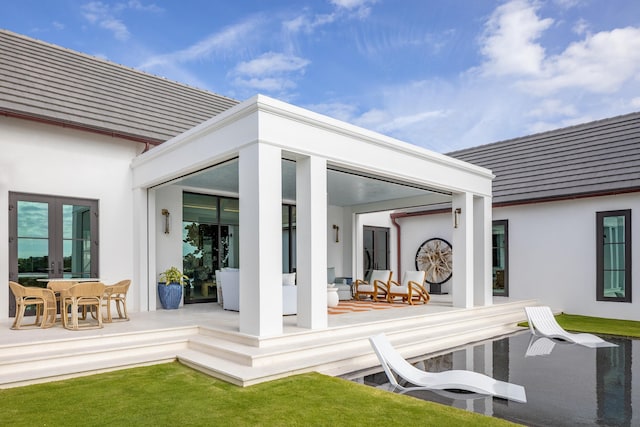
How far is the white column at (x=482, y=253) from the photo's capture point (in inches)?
416

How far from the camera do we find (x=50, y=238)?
858 centimetres

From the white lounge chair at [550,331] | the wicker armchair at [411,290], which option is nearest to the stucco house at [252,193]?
the wicker armchair at [411,290]

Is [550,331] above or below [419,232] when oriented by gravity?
below

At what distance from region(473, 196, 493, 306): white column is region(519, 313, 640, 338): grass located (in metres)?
1.02

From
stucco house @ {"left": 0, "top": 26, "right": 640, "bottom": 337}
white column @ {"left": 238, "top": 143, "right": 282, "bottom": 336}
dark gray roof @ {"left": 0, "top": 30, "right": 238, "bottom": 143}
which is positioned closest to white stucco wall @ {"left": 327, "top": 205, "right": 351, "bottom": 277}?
stucco house @ {"left": 0, "top": 26, "right": 640, "bottom": 337}

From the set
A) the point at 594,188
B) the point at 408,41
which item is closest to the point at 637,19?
the point at 594,188

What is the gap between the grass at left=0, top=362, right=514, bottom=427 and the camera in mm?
4266

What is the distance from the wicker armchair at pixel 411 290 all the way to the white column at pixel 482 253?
122 cm

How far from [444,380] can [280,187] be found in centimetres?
320

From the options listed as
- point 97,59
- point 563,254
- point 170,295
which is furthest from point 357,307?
point 97,59

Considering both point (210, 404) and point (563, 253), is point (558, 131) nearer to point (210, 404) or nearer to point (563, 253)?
point (563, 253)

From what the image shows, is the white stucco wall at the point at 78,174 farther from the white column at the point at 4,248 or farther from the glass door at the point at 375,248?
the glass door at the point at 375,248

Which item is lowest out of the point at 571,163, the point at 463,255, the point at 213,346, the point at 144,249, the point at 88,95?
the point at 213,346

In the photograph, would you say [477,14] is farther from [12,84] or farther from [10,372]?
[10,372]
